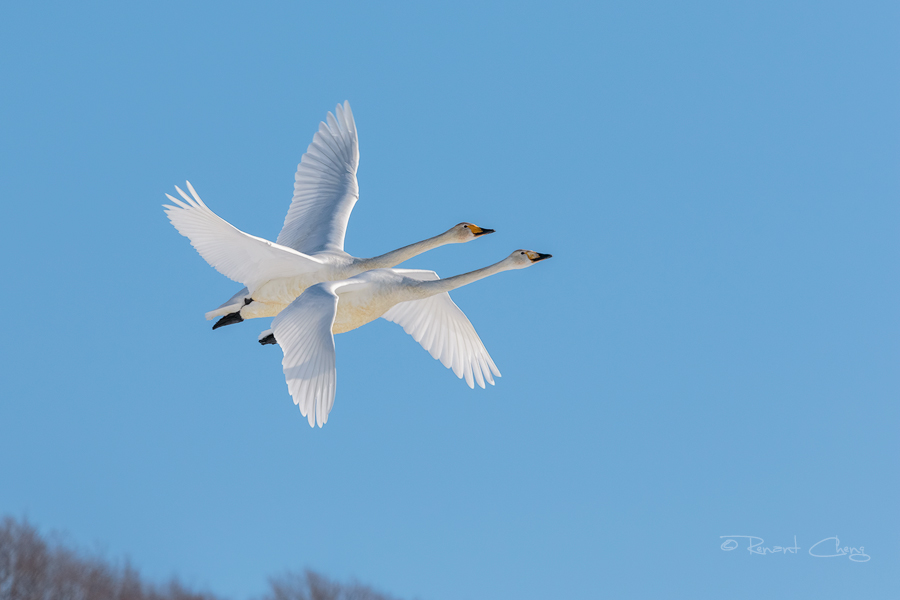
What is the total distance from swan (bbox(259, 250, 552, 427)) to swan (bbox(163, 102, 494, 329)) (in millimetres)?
761

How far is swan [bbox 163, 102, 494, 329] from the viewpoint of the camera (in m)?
16.2

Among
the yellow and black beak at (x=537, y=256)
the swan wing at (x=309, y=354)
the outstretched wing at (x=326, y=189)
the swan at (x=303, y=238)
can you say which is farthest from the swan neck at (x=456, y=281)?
the outstretched wing at (x=326, y=189)

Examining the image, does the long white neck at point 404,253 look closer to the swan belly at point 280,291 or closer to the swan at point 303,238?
the swan at point 303,238

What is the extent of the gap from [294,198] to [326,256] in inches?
141

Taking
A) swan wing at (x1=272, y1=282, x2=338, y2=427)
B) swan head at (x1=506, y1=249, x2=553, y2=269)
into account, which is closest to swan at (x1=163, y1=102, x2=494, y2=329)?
swan head at (x1=506, y1=249, x2=553, y2=269)

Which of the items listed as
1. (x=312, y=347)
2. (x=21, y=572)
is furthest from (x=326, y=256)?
(x=21, y=572)

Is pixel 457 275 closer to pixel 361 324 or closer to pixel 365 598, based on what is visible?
pixel 361 324

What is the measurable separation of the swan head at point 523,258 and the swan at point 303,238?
6.49ft

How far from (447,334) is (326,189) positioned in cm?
398

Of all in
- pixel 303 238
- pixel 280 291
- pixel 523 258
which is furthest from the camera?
pixel 303 238

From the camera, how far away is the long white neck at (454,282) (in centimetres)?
1606

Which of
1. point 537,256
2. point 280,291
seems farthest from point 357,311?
point 537,256

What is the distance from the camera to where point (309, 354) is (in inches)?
522

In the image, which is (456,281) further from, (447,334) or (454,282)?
(447,334)
